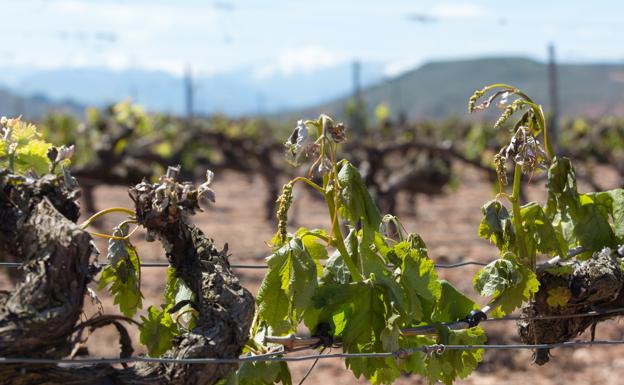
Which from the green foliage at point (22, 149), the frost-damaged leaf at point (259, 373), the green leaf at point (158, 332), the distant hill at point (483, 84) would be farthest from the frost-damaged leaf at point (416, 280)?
the distant hill at point (483, 84)

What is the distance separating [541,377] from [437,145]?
14.7 ft

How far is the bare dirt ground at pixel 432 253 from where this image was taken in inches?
245

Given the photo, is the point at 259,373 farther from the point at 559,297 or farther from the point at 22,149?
the point at 559,297

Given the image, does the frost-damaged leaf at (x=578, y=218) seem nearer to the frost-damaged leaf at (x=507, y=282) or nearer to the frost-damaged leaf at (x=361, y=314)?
the frost-damaged leaf at (x=507, y=282)

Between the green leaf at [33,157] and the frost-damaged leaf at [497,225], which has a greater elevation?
the green leaf at [33,157]

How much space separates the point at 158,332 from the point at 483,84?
105374mm

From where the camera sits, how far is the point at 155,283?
30.1 ft

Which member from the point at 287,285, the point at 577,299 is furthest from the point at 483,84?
the point at 287,285

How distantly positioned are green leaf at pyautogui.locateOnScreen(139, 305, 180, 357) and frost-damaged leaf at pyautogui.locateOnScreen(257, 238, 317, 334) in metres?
0.23

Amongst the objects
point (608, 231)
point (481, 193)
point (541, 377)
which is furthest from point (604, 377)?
point (481, 193)

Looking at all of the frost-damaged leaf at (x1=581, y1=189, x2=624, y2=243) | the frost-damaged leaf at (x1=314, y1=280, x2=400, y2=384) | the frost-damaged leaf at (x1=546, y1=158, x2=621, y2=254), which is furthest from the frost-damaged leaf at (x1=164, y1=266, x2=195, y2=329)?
the frost-damaged leaf at (x1=581, y1=189, x2=624, y2=243)

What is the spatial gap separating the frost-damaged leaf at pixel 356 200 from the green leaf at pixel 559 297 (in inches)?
27.6

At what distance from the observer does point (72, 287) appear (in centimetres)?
166

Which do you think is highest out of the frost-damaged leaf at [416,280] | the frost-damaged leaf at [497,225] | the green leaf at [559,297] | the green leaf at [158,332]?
the frost-damaged leaf at [497,225]
